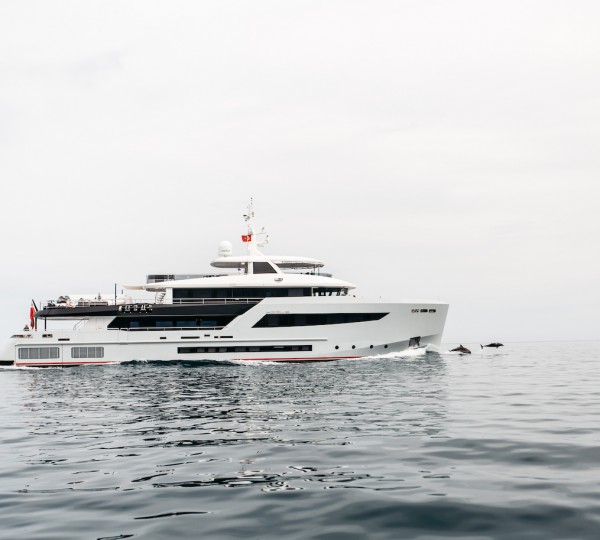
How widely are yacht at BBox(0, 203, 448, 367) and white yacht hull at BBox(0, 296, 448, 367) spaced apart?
61 millimetres

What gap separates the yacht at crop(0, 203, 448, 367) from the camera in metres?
35.0

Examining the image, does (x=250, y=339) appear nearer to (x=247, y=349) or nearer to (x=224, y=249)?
(x=247, y=349)

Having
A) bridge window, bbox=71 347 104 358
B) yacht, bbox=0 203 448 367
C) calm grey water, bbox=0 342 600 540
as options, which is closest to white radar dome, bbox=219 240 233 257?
yacht, bbox=0 203 448 367

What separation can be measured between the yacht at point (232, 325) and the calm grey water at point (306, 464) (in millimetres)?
15686

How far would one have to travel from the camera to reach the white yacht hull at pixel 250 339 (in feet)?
115

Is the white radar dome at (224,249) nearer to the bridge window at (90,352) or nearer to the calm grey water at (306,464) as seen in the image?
the bridge window at (90,352)

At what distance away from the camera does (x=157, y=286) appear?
36.5m

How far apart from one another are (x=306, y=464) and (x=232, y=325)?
86.2 feet

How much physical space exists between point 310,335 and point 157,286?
33.5ft

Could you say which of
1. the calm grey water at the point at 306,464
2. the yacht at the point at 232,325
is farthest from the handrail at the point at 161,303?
the calm grey water at the point at 306,464

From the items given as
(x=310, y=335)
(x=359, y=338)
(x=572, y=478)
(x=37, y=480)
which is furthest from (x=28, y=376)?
(x=572, y=478)

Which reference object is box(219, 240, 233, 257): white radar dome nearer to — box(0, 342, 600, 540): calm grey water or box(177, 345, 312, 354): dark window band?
box(177, 345, 312, 354): dark window band

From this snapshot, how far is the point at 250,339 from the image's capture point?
35.2 m

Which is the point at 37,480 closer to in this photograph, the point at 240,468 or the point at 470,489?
the point at 240,468
